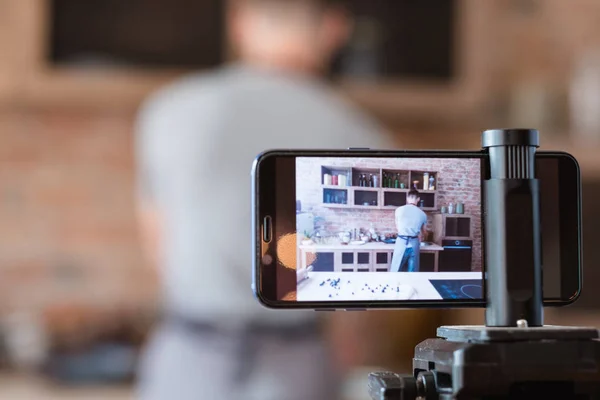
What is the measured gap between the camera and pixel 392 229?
420 mm

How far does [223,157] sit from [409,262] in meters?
1.05

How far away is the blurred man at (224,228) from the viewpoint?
144 cm

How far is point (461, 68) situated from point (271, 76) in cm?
95

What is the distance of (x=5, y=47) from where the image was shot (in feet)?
6.91

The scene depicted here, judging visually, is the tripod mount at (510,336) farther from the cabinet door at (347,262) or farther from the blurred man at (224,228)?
the blurred man at (224,228)

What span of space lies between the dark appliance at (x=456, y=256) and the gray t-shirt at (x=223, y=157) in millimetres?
977

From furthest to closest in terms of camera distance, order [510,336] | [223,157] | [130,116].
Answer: [130,116]
[223,157]
[510,336]

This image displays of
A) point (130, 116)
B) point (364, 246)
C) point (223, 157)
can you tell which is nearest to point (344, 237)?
point (364, 246)

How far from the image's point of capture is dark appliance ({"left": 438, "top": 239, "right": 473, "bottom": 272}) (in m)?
0.41

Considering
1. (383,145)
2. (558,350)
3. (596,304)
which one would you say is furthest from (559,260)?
(596,304)

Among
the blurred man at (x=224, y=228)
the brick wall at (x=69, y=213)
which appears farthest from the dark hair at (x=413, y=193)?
the brick wall at (x=69, y=213)

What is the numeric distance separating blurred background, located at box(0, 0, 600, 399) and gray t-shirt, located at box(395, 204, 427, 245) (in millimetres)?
1563

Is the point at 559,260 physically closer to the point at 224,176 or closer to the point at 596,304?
the point at 224,176

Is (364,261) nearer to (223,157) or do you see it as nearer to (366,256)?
(366,256)
